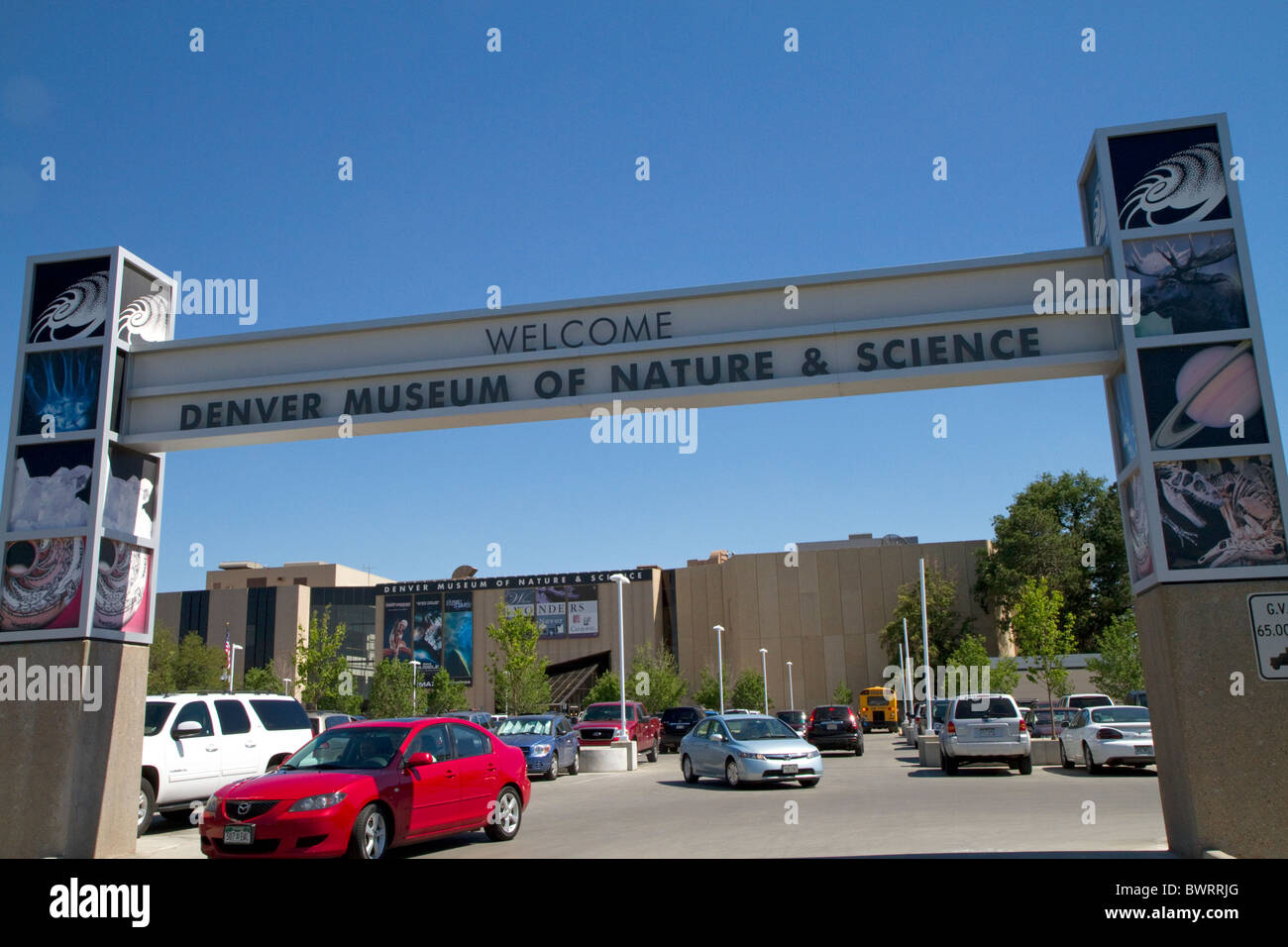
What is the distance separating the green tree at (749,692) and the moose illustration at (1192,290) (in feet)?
211

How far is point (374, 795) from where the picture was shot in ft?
34.6

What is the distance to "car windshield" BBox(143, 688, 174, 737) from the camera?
1536 centimetres

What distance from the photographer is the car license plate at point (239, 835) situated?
32.8ft

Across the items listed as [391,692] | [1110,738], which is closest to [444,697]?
[391,692]

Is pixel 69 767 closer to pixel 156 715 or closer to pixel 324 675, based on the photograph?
pixel 156 715

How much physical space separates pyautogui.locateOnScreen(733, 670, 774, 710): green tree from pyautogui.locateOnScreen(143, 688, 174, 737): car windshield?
194 ft

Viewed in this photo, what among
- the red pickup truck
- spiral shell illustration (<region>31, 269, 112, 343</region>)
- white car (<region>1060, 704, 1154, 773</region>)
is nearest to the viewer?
spiral shell illustration (<region>31, 269, 112, 343</region>)

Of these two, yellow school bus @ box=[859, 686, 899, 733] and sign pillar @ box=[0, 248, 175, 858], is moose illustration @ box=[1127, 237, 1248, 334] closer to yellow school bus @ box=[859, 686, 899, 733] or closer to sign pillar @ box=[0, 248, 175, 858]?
sign pillar @ box=[0, 248, 175, 858]

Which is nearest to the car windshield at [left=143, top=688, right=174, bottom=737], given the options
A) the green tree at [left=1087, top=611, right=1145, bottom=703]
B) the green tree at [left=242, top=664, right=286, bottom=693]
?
the green tree at [left=1087, top=611, right=1145, bottom=703]

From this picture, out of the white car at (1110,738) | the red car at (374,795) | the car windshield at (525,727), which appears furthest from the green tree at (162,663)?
the red car at (374,795)

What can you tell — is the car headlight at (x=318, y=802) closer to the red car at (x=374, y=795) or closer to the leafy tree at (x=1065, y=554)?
the red car at (x=374, y=795)

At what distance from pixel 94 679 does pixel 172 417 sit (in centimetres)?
310

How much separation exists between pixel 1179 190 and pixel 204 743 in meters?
15.3
